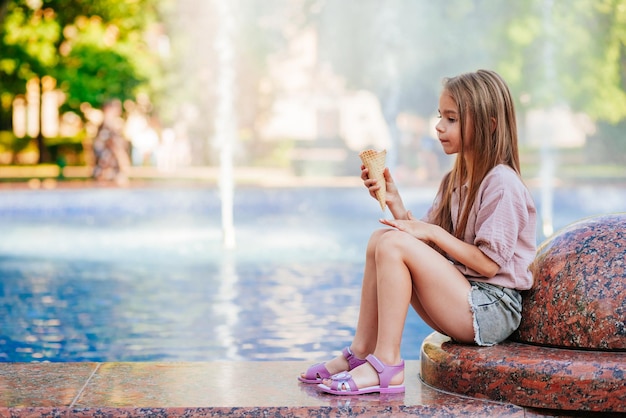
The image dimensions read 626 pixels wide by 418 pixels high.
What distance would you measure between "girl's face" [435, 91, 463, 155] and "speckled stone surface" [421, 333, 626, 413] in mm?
801

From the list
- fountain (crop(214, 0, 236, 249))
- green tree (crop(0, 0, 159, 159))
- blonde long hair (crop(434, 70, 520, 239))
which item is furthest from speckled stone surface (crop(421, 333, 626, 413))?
fountain (crop(214, 0, 236, 249))

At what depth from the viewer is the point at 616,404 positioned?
342 cm

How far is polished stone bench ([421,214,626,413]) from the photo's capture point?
343 cm

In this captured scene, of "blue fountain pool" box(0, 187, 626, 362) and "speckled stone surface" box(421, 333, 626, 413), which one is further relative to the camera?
"blue fountain pool" box(0, 187, 626, 362)

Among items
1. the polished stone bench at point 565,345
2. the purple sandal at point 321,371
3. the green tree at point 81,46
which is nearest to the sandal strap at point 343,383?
the purple sandal at point 321,371

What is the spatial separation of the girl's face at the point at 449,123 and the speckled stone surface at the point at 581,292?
1.84 feet

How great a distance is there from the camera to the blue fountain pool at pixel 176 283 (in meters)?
6.39

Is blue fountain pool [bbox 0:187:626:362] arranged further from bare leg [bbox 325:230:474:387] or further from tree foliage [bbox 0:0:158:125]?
tree foliage [bbox 0:0:158:125]

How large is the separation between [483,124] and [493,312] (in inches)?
28.4

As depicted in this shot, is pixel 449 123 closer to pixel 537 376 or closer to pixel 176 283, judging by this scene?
pixel 537 376

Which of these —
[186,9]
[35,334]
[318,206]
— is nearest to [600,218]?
[35,334]

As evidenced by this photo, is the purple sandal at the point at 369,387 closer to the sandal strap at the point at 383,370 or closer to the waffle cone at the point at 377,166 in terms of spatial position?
the sandal strap at the point at 383,370

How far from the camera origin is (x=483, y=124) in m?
3.84

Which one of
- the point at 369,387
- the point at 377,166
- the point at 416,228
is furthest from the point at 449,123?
the point at 369,387
